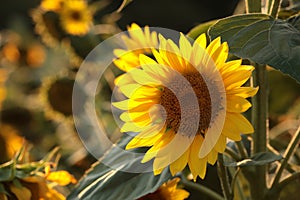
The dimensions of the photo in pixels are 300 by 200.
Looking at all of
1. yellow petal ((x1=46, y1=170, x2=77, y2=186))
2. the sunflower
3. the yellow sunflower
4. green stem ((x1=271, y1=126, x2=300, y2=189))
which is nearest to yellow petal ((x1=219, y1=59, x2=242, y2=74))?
the sunflower

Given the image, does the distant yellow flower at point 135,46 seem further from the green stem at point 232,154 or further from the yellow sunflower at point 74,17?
the yellow sunflower at point 74,17

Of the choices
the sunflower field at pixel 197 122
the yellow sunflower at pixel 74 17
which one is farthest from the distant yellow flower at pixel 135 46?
Answer: the yellow sunflower at pixel 74 17

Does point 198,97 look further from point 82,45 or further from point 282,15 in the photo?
point 82,45

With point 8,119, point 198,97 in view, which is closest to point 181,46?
point 198,97

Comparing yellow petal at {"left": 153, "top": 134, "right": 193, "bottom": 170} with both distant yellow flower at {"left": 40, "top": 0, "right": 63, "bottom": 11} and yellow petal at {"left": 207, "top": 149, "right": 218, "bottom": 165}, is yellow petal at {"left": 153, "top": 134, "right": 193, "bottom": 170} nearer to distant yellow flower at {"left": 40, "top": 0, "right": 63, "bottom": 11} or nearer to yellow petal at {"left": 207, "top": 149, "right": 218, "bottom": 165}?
yellow petal at {"left": 207, "top": 149, "right": 218, "bottom": 165}

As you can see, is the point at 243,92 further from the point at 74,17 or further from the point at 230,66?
the point at 74,17

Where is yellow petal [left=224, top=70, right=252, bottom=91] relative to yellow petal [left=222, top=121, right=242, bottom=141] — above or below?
above
